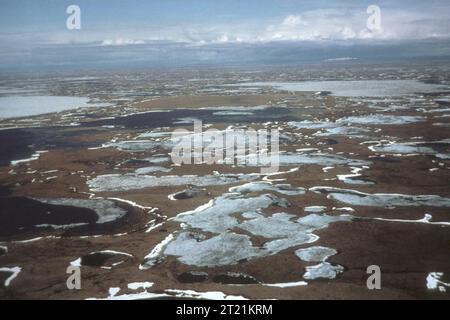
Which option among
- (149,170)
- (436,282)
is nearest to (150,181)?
(149,170)

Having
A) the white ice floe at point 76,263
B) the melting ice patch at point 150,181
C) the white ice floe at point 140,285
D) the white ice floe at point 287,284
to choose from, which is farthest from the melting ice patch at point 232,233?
the melting ice patch at point 150,181

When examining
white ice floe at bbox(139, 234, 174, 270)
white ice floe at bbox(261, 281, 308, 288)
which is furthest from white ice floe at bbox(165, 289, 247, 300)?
white ice floe at bbox(139, 234, 174, 270)

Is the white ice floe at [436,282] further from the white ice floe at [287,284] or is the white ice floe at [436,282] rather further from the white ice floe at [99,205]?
the white ice floe at [99,205]

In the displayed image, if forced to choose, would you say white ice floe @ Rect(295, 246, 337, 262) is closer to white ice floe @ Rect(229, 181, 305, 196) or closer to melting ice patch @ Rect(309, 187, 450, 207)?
melting ice patch @ Rect(309, 187, 450, 207)

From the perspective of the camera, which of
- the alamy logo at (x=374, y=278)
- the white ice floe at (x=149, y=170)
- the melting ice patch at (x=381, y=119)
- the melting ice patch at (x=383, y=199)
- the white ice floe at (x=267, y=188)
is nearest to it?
the alamy logo at (x=374, y=278)

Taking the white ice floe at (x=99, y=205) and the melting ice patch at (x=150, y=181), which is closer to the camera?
the white ice floe at (x=99, y=205)

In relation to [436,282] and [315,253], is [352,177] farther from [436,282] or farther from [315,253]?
[436,282]

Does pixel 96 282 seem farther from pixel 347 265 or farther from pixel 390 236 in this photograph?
pixel 390 236
